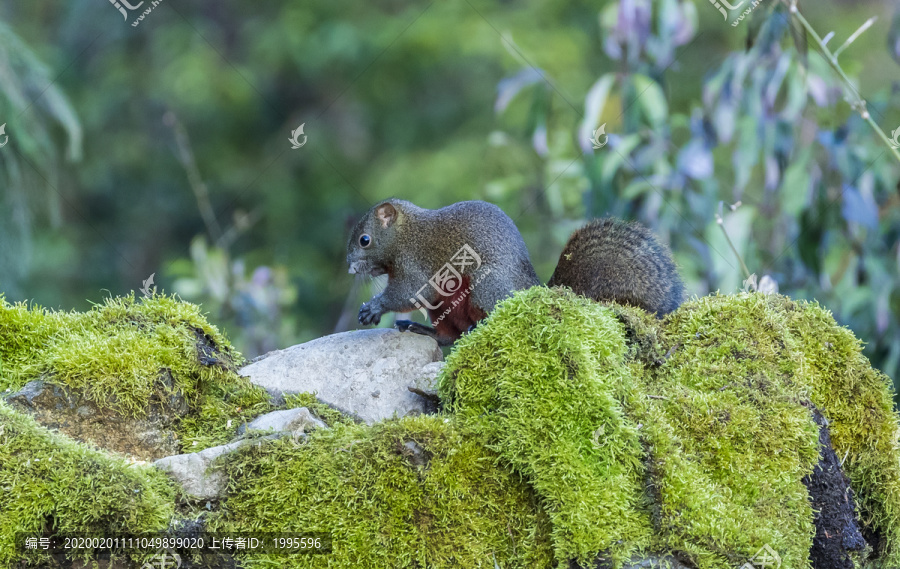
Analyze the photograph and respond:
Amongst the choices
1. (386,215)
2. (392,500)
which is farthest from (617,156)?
(392,500)

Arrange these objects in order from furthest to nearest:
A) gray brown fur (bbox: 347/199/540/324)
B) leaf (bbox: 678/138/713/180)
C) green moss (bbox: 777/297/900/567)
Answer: leaf (bbox: 678/138/713/180), gray brown fur (bbox: 347/199/540/324), green moss (bbox: 777/297/900/567)

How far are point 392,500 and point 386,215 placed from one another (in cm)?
197

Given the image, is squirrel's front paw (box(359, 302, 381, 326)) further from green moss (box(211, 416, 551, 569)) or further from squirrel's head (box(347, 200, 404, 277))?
green moss (box(211, 416, 551, 569))

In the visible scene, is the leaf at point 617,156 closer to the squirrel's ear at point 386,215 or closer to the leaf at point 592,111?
the leaf at point 592,111

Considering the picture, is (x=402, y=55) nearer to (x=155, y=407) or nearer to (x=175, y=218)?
(x=175, y=218)

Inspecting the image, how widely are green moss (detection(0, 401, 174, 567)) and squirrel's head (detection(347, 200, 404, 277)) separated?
194 cm

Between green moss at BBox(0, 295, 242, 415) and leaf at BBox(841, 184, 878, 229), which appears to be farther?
leaf at BBox(841, 184, 878, 229)

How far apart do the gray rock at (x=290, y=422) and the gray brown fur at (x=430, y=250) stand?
50.6 inches

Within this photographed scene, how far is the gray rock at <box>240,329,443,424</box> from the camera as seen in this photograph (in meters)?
2.58

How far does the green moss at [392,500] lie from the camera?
79.1 inches

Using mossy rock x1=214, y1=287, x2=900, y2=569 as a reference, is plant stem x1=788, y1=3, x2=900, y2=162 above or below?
above

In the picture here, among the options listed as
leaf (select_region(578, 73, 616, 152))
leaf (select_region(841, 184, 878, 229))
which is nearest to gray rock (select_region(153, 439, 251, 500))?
leaf (select_region(578, 73, 616, 152))

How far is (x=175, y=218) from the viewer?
10.2 metres

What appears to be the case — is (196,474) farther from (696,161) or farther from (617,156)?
(696,161)
